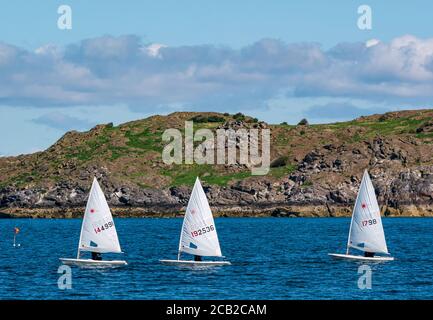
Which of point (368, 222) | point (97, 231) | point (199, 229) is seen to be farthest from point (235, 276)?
point (368, 222)

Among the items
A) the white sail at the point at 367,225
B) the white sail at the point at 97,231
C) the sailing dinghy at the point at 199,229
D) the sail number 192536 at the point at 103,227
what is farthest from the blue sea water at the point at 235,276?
the sail number 192536 at the point at 103,227

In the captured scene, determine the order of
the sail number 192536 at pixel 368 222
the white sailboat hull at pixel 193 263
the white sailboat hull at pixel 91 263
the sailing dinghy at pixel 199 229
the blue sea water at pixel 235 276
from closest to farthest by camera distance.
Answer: the blue sea water at pixel 235 276 → the sailing dinghy at pixel 199 229 → the white sailboat hull at pixel 91 263 → the white sailboat hull at pixel 193 263 → the sail number 192536 at pixel 368 222

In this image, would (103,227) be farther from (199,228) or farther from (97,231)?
(199,228)

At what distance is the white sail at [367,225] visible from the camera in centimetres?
9156

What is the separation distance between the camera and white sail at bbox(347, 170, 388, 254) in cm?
9156

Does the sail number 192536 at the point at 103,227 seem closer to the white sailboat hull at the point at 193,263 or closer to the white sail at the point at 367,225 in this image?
the white sailboat hull at the point at 193,263

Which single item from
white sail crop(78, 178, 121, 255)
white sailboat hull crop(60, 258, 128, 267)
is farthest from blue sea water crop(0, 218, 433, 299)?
white sail crop(78, 178, 121, 255)

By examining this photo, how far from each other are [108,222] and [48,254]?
27033mm

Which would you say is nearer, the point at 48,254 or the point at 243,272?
the point at 243,272

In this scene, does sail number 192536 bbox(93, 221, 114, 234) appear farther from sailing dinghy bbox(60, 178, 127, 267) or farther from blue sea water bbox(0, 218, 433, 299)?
blue sea water bbox(0, 218, 433, 299)
